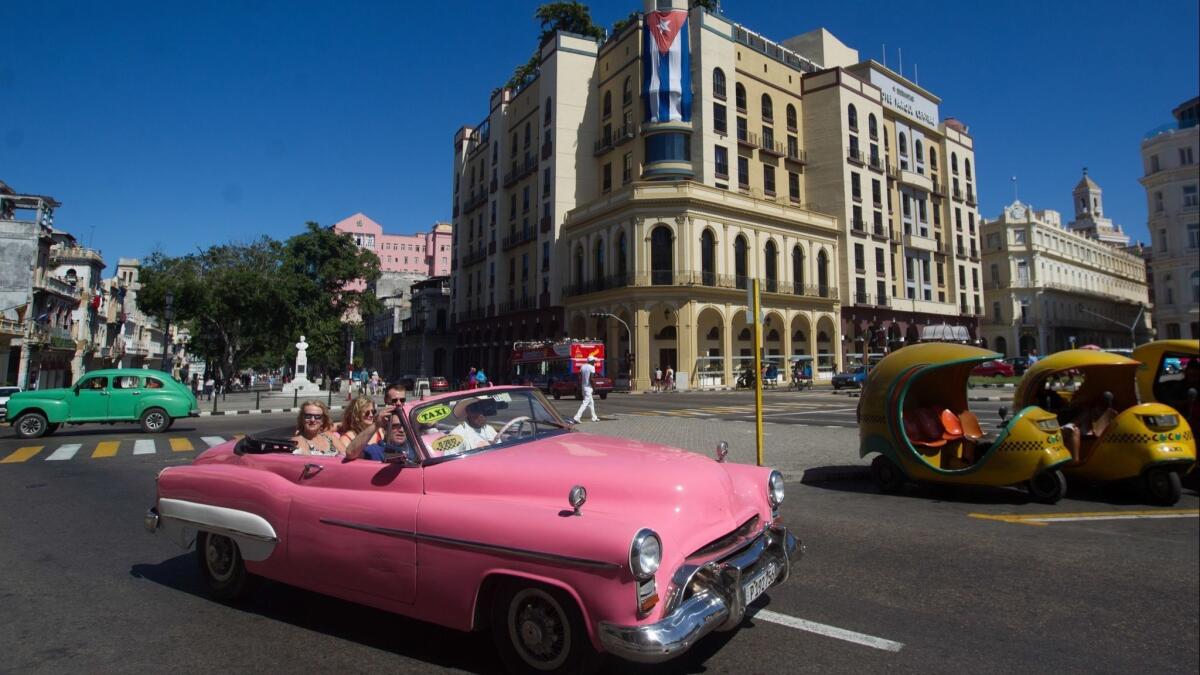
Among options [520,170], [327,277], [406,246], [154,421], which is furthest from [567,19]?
[406,246]

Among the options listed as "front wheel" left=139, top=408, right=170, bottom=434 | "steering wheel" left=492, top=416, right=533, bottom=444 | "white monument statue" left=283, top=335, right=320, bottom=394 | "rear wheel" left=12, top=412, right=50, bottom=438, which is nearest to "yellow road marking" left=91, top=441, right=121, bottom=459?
"front wheel" left=139, top=408, right=170, bottom=434

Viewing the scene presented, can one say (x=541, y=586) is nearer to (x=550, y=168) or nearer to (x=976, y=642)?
(x=976, y=642)

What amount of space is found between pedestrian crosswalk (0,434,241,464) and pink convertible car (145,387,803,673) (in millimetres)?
9499

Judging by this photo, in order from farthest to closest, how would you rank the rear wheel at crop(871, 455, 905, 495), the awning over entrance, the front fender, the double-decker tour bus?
1. the awning over entrance
2. the double-decker tour bus
3. the front fender
4. the rear wheel at crop(871, 455, 905, 495)

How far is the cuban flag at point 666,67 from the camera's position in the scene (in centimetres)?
4225

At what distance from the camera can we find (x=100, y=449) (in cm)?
1312

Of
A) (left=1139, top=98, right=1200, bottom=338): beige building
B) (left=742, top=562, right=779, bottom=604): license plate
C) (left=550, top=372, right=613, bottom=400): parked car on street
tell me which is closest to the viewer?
(left=742, top=562, right=779, bottom=604): license plate

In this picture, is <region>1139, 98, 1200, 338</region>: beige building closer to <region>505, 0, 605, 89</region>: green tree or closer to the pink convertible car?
the pink convertible car

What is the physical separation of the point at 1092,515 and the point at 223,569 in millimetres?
8268

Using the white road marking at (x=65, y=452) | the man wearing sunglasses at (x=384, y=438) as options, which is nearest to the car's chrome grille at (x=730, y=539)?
the man wearing sunglasses at (x=384, y=438)

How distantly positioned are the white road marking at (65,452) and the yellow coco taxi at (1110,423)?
1673cm

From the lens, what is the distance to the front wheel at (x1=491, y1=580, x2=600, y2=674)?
2811mm

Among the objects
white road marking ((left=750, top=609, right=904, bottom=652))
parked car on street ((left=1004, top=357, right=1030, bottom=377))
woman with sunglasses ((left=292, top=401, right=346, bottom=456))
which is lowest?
white road marking ((left=750, top=609, right=904, bottom=652))

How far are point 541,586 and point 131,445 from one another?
1526 cm
